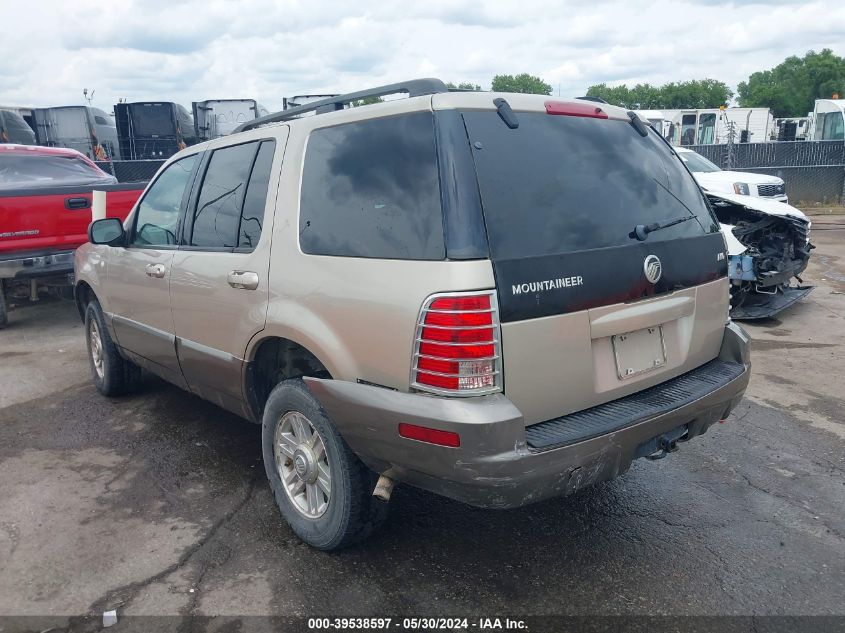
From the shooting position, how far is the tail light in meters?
2.49

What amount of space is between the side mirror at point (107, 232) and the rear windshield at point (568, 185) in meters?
2.91

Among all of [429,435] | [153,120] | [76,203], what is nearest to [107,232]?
[429,435]

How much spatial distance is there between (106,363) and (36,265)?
285cm

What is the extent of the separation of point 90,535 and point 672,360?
2849mm

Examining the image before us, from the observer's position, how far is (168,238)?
421 centimetres

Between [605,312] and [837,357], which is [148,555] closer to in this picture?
[605,312]

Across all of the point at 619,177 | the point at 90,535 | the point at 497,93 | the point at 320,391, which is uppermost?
the point at 497,93

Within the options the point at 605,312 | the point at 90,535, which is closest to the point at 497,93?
the point at 605,312

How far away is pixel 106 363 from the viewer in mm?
5301

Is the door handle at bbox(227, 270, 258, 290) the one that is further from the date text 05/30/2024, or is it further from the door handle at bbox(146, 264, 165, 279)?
the date text 05/30/2024

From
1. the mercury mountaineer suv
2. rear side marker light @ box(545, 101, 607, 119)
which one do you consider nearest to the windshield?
the mercury mountaineer suv

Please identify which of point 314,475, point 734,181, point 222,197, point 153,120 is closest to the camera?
point 314,475

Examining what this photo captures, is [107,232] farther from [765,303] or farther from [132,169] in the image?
[132,169]

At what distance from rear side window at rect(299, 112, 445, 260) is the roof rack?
0.76 feet
